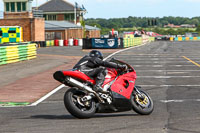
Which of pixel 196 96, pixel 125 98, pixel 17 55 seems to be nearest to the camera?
pixel 125 98

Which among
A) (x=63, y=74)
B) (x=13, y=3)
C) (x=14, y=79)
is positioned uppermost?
(x=13, y=3)

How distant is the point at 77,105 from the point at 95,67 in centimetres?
95

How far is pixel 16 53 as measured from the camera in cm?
2834

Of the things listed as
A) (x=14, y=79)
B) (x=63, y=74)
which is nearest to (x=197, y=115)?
(x=63, y=74)

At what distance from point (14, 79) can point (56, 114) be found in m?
9.12

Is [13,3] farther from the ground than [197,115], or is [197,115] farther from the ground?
[13,3]

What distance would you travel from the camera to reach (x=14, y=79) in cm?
→ 1833

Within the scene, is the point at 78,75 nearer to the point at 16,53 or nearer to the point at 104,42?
the point at 16,53

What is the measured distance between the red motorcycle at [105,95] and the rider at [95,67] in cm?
11

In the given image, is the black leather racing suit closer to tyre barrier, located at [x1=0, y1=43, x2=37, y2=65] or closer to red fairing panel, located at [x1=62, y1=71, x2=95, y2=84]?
red fairing panel, located at [x1=62, y1=71, x2=95, y2=84]

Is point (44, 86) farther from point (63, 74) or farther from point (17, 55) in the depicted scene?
point (17, 55)

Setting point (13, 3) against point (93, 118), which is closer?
point (93, 118)

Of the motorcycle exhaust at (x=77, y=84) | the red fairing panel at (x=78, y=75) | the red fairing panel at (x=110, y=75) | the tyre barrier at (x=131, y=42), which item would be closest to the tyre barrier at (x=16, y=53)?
the red fairing panel at (x=110, y=75)

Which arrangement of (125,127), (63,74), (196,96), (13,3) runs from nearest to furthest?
(125,127)
(63,74)
(196,96)
(13,3)
